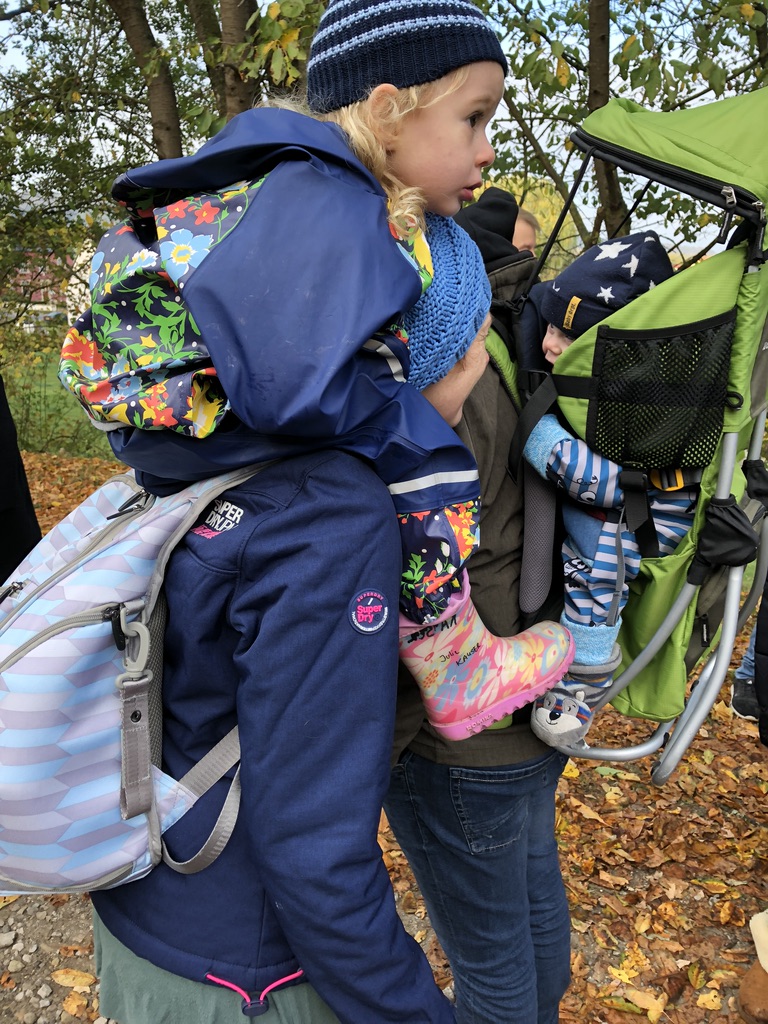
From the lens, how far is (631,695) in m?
1.98

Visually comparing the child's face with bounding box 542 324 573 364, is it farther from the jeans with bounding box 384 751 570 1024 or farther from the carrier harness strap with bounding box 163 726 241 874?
the carrier harness strap with bounding box 163 726 241 874

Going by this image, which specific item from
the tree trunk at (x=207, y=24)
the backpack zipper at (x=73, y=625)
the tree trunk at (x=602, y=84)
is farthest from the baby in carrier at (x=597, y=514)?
the tree trunk at (x=207, y=24)

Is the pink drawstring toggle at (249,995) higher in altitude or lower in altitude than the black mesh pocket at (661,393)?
lower

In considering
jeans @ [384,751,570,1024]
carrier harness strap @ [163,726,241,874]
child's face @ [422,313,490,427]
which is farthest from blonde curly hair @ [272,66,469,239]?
jeans @ [384,751,570,1024]

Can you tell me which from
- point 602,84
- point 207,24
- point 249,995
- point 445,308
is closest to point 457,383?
point 445,308

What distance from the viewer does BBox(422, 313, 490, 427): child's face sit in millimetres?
1347

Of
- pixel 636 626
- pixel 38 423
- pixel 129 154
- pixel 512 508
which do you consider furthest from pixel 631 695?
pixel 38 423

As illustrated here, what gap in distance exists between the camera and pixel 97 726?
1.11m

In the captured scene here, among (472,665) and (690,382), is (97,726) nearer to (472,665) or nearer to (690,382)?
(472,665)

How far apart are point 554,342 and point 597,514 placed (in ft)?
1.27

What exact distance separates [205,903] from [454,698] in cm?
51

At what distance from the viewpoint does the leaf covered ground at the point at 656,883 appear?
307 cm

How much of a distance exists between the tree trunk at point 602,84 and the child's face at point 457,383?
12.9 ft

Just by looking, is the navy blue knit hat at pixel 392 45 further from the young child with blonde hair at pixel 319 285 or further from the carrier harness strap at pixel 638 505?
the carrier harness strap at pixel 638 505
